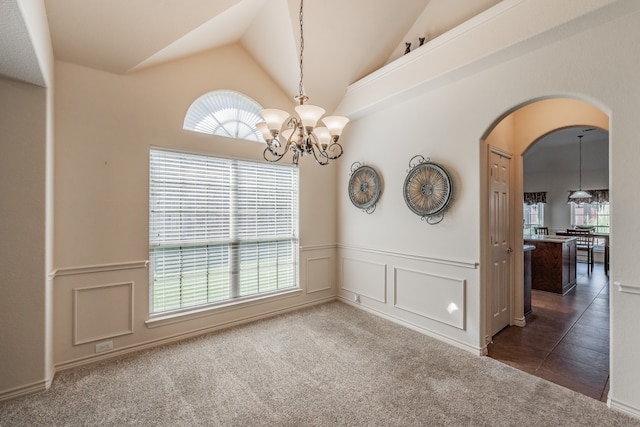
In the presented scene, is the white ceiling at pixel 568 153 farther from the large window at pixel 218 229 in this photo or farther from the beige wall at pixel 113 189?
the beige wall at pixel 113 189

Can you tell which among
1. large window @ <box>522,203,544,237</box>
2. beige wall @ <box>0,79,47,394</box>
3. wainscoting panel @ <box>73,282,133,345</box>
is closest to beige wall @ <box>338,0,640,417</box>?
wainscoting panel @ <box>73,282,133,345</box>

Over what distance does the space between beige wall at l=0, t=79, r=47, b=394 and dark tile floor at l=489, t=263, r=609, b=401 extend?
162 inches

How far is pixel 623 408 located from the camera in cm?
203

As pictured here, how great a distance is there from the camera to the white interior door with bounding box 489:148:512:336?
3.19 m

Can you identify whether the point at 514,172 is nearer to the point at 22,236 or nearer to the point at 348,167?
the point at 348,167

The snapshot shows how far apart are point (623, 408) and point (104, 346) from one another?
435 cm

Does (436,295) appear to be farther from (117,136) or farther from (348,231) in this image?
(117,136)

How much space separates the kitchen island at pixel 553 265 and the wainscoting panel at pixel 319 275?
398 centimetres

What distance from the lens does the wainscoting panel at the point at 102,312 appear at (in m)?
2.69

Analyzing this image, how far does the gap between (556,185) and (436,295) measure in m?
8.93

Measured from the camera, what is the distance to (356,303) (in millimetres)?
4285

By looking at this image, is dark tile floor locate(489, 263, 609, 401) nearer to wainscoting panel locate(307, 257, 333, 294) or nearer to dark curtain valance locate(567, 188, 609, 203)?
wainscoting panel locate(307, 257, 333, 294)

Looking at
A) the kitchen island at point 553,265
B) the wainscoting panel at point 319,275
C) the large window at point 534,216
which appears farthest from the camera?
the large window at point 534,216

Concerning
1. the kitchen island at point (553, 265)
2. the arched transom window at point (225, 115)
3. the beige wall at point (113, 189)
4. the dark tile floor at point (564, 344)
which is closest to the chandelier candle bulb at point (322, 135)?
the arched transom window at point (225, 115)
